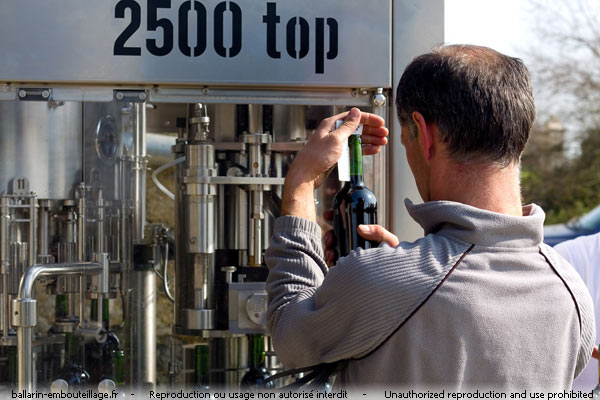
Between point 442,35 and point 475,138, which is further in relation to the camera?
point 442,35

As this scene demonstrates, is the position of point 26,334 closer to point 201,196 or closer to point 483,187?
point 201,196

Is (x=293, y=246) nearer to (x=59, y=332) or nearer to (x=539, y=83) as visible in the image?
(x=59, y=332)

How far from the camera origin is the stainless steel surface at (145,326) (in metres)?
2.19

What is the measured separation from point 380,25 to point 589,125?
32.5ft

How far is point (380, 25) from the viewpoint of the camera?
2.06m

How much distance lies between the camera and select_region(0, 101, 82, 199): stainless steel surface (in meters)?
2.08

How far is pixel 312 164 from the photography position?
159 cm

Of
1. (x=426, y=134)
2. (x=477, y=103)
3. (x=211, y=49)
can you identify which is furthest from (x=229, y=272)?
(x=477, y=103)

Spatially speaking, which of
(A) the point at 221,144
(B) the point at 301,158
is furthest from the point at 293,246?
(A) the point at 221,144

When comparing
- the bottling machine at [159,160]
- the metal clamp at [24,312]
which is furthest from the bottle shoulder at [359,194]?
the metal clamp at [24,312]

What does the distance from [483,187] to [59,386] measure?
122 centimetres

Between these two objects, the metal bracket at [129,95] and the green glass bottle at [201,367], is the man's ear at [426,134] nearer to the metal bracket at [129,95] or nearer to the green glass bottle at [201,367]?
the metal bracket at [129,95]

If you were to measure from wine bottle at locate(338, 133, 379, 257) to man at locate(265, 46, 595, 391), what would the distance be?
0.68 feet

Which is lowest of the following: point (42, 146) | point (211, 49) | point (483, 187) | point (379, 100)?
point (483, 187)
